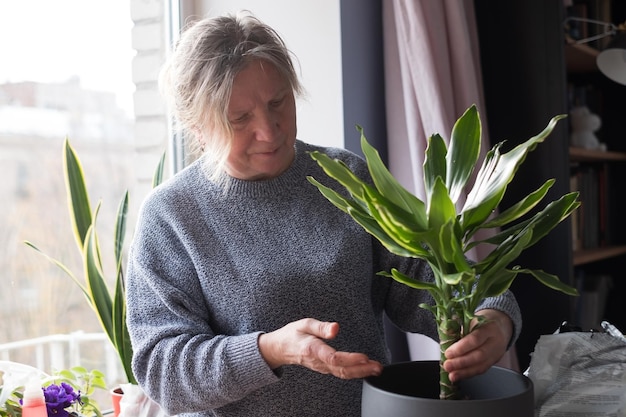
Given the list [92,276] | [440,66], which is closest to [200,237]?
[92,276]

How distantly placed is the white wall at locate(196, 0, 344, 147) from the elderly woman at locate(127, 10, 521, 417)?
0.73m

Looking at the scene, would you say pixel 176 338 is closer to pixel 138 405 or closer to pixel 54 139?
pixel 138 405

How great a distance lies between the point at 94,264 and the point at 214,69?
71 centimetres

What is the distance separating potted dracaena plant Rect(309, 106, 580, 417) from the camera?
94cm

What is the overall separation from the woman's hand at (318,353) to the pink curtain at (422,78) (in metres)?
1.07

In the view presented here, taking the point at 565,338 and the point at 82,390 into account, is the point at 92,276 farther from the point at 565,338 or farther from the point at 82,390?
the point at 565,338

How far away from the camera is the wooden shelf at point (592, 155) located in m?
2.68

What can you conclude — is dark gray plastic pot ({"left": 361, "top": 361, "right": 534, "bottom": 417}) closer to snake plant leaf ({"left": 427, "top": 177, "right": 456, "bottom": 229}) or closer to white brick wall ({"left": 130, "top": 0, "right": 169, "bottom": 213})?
snake plant leaf ({"left": 427, "top": 177, "right": 456, "bottom": 229})

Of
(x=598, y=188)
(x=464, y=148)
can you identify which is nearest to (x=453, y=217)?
(x=464, y=148)

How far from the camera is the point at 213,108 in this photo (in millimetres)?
1354

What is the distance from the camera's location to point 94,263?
6.07 ft

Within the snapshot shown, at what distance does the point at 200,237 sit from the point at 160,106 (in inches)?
35.0

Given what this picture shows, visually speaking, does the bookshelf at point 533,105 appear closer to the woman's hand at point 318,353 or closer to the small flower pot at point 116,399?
the small flower pot at point 116,399

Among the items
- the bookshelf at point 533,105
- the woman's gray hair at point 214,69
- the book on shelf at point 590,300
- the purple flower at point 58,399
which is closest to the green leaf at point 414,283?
the woman's gray hair at point 214,69
